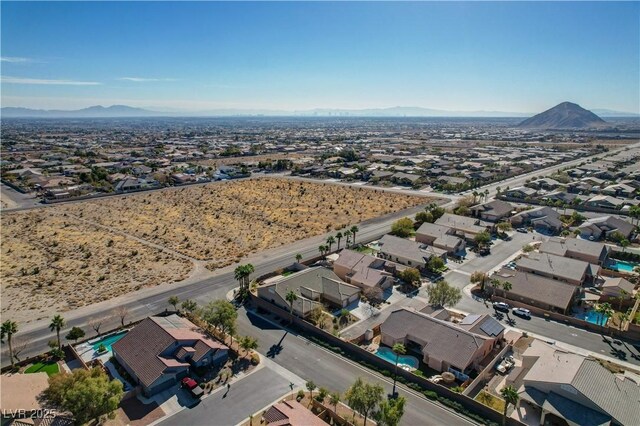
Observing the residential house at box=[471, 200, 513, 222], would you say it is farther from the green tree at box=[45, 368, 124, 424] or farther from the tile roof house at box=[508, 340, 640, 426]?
the green tree at box=[45, 368, 124, 424]

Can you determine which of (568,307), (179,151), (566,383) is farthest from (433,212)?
(179,151)

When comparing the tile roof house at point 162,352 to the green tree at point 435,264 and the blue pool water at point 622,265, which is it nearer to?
the green tree at point 435,264

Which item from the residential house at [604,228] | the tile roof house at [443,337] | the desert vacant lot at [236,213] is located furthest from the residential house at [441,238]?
the residential house at [604,228]

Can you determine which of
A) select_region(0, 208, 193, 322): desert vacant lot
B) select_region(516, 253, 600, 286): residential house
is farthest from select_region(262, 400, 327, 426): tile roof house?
select_region(516, 253, 600, 286): residential house

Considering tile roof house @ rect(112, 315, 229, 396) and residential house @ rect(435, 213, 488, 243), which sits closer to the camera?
tile roof house @ rect(112, 315, 229, 396)

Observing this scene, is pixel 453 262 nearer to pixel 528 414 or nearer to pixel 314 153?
pixel 528 414
